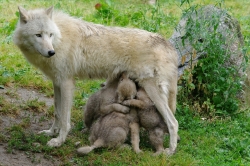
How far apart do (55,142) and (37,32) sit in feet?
5.33

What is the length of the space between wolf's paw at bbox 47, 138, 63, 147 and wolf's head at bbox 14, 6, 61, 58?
4.21ft

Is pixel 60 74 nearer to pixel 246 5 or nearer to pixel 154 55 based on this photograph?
pixel 154 55

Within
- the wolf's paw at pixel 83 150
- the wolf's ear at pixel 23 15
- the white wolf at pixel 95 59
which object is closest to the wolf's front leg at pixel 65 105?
the white wolf at pixel 95 59

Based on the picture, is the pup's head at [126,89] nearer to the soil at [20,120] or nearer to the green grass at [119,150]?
the green grass at [119,150]

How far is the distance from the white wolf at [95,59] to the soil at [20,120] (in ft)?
1.28

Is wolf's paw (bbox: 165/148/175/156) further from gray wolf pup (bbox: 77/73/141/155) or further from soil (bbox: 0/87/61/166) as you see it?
soil (bbox: 0/87/61/166)

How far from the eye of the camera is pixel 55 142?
20.9 feet

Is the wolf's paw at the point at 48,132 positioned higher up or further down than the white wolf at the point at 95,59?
further down

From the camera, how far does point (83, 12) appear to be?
12516 millimetres

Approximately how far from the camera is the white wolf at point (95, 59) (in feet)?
21.0

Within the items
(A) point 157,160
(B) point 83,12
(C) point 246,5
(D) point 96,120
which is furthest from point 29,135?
(C) point 246,5

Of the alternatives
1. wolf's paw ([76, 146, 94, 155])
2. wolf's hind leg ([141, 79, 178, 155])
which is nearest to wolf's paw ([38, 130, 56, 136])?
wolf's paw ([76, 146, 94, 155])

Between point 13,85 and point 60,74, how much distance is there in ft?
6.74

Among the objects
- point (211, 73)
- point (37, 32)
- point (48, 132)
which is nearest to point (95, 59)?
point (37, 32)
